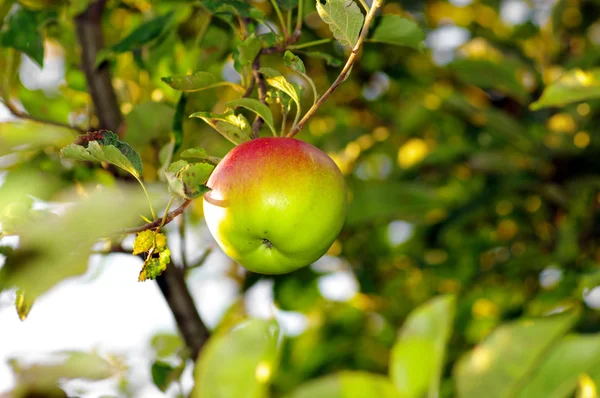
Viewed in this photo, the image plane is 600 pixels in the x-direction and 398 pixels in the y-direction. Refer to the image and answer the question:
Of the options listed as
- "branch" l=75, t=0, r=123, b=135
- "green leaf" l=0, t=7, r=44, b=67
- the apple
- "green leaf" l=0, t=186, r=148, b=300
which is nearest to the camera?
"green leaf" l=0, t=186, r=148, b=300

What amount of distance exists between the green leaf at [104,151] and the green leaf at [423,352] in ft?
1.09

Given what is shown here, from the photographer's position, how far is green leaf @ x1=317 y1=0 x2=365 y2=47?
2.08ft

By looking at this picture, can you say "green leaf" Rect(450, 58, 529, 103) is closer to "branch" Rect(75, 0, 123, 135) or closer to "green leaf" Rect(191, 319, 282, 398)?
"branch" Rect(75, 0, 123, 135)

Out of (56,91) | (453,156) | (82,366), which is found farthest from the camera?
(453,156)

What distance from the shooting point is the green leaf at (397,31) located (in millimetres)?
891

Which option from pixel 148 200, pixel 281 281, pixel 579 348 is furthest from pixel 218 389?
pixel 281 281

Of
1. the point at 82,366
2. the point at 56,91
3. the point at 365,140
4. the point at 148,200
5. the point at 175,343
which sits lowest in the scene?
the point at 175,343

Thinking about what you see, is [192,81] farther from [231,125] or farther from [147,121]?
[147,121]

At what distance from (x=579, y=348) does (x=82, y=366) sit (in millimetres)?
727

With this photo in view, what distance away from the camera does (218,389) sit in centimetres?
60

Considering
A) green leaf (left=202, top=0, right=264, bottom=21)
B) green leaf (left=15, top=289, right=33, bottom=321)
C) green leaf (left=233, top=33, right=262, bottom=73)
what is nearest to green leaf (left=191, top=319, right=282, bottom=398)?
green leaf (left=15, top=289, right=33, bottom=321)

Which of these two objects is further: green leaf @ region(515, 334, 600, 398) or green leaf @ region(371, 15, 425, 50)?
green leaf @ region(371, 15, 425, 50)

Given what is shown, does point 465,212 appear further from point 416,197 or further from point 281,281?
point 281,281

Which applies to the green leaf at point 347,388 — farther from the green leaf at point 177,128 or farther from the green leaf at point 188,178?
the green leaf at point 177,128
